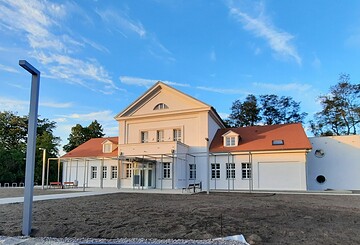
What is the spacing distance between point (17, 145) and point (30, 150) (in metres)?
45.8

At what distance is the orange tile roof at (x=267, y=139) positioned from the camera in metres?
24.2

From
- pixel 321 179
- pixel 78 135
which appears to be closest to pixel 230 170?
pixel 321 179

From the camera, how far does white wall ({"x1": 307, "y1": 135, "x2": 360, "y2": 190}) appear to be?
990 inches

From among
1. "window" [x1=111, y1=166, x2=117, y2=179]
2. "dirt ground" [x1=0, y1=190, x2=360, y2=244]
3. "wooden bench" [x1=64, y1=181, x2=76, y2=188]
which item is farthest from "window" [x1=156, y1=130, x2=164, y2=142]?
"dirt ground" [x1=0, y1=190, x2=360, y2=244]

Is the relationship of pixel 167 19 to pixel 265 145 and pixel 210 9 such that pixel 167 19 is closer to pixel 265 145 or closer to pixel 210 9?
pixel 210 9

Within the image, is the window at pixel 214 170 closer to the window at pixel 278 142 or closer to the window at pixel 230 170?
the window at pixel 230 170

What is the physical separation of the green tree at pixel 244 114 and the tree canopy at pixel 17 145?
2864cm

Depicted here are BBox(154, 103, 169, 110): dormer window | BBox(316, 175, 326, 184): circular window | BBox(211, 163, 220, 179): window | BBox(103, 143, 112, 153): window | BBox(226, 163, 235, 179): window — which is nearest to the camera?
BBox(226, 163, 235, 179): window

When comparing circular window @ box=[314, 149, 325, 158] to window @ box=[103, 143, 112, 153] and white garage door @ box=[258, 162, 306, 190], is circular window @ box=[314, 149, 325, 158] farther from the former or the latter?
window @ box=[103, 143, 112, 153]

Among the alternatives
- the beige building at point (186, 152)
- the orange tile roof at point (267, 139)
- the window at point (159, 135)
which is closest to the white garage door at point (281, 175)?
the beige building at point (186, 152)

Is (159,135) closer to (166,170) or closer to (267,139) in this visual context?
(166,170)

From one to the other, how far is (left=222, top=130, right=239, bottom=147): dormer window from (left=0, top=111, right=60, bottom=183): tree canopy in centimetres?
2654

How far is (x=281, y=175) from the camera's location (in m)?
24.0

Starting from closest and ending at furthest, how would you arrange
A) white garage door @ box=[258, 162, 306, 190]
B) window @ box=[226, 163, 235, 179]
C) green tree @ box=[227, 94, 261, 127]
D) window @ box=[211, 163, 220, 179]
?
white garage door @ box=[258, 162, 306, 190]
window @ box=[226, 163, 235, 179]
window @ box=[211, 163, 220, 179]
green tree @ box=[227, 94, 261, 127]
